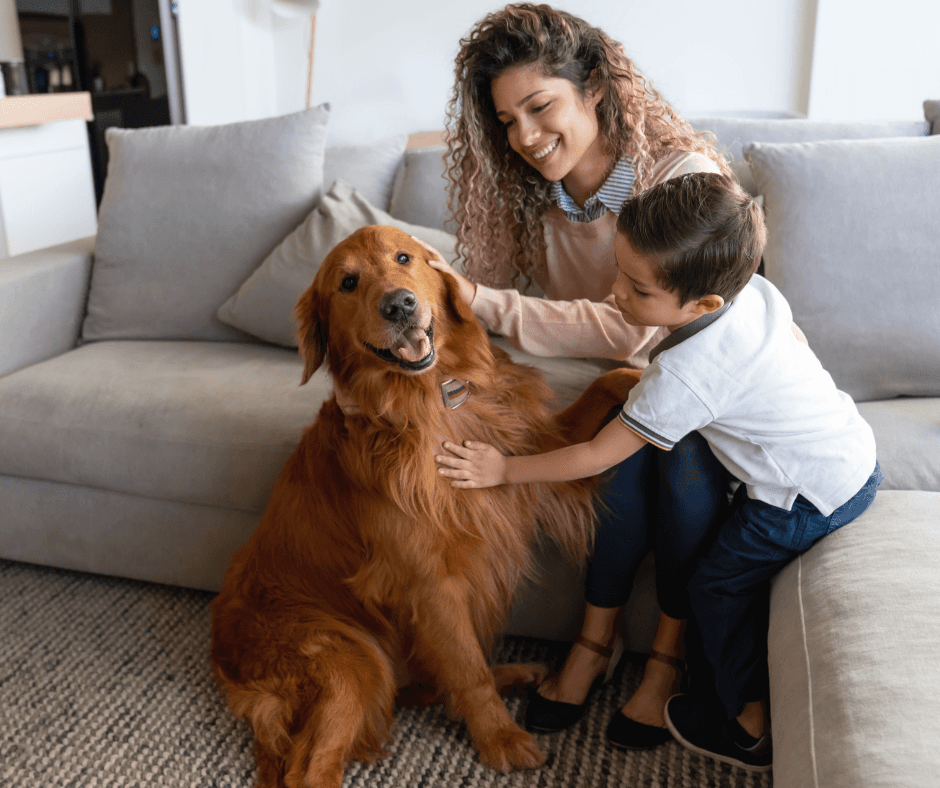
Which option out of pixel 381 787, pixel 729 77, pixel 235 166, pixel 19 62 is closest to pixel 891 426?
pixel 381 787

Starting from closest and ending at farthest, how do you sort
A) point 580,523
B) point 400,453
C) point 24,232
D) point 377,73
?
point 400,453, point 580,523, point 24,232, point 377,73

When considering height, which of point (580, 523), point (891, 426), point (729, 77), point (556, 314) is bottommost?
point (580, 523)

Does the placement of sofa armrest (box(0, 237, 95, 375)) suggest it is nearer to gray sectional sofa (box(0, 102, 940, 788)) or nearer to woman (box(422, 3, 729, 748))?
gray sectional sofa (box(0, 102, 940, 788))

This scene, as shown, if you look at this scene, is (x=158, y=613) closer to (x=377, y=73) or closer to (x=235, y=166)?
(x=235, y=166)

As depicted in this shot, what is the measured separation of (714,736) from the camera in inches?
56.7

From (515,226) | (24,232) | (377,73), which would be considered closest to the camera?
(515,226)

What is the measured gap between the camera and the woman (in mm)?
1479

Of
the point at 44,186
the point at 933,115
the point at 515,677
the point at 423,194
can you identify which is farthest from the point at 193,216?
the point at 44,186

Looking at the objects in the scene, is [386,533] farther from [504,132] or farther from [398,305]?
[504,132]

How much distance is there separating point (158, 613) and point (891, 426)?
1.72 meters

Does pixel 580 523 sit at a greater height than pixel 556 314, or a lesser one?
lesser

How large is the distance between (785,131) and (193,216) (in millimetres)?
1667

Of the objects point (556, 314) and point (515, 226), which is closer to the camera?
point (556, 314)

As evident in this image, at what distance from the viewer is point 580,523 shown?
151 centimetres
